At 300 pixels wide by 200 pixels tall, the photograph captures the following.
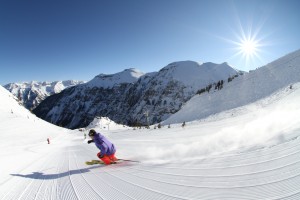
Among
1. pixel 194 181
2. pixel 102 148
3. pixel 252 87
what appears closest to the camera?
pixel 194 181

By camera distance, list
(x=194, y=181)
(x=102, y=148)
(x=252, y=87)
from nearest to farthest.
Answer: (x=194, y=181) < (x=102, y=148) < (x=252, y=87)

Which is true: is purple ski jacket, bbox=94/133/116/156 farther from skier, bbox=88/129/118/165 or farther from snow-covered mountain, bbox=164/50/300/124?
snow-covered mountain, bbox=164/50/300/124

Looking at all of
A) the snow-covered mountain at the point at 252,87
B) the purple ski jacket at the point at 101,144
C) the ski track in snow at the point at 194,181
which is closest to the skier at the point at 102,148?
the purple ski jacket at the point at 101,144

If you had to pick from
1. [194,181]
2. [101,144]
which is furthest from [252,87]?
[194,181]

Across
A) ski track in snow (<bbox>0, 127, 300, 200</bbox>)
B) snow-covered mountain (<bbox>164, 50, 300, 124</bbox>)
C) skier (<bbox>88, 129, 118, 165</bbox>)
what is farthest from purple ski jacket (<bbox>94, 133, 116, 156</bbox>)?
snow-covered mountain (<bbox>164, 50, 300, 124</bbox>)

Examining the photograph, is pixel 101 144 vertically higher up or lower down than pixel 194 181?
higher up

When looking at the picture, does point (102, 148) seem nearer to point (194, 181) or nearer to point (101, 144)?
point (101, 144)

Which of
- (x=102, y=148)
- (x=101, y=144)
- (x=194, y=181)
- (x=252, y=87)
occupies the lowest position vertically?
(x=194, y=181)

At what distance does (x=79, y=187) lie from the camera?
5270mm

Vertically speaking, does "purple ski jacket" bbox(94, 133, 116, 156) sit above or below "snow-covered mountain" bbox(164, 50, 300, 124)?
below

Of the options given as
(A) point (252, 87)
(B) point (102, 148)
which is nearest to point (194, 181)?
(B) point (102, 148)

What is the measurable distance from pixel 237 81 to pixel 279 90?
9.41 meters

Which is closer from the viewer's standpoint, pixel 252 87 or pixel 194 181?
pixel 194 181

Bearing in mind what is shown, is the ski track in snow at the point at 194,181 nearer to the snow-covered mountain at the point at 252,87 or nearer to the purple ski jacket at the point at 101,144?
the purple ski jacket at the point at 101,144
